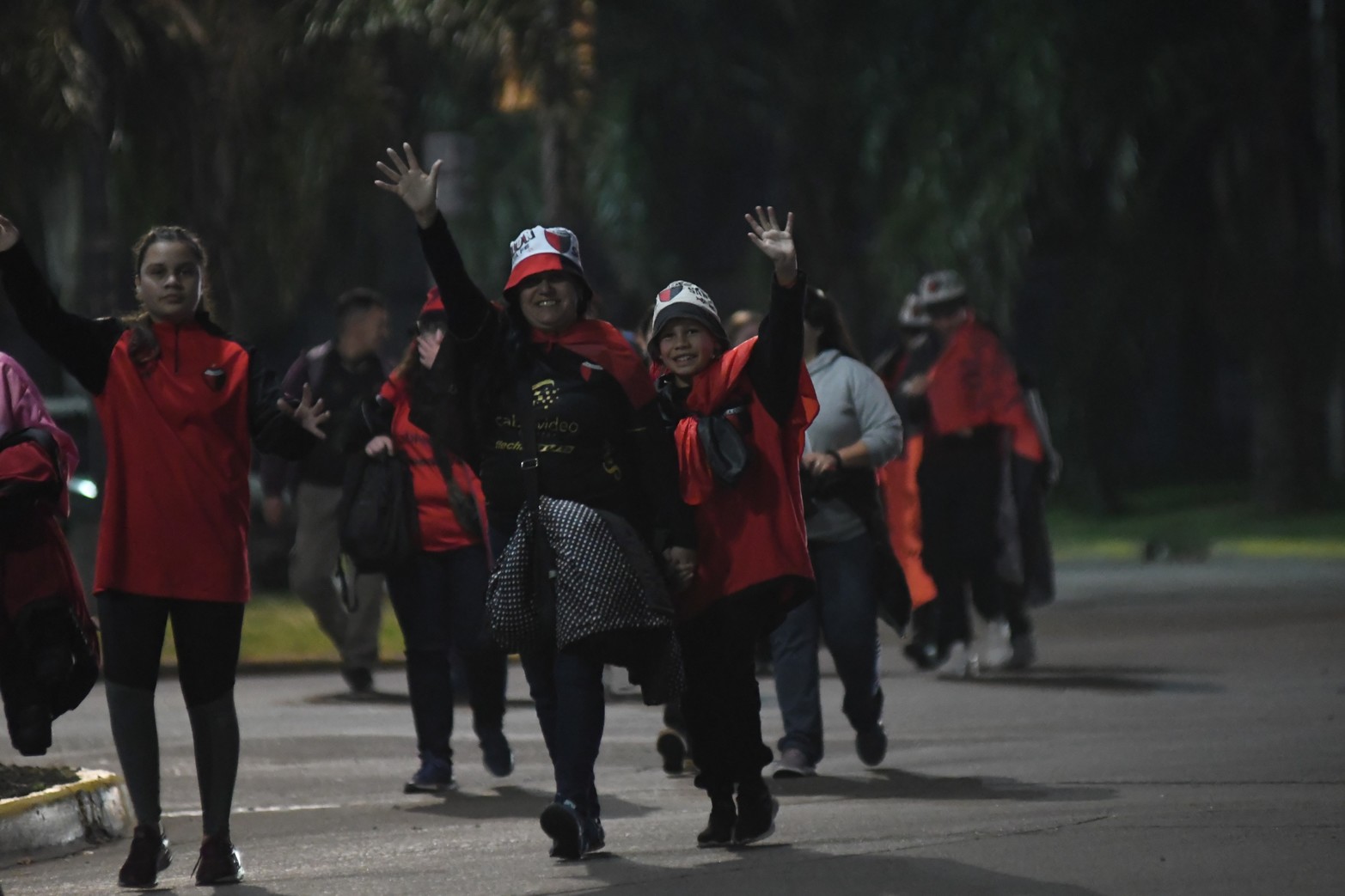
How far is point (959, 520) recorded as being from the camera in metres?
13.7

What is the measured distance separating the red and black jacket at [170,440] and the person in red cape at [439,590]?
A: 2396mm

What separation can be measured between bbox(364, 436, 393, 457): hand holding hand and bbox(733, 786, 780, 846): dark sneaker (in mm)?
2772

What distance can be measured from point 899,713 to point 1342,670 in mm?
2559

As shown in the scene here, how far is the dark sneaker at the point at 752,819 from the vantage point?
7562 millimetres

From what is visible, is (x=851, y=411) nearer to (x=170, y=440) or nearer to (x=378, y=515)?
(x=378, y=515)

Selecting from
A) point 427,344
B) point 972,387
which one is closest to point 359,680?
point 972,387

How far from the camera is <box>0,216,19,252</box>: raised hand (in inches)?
268

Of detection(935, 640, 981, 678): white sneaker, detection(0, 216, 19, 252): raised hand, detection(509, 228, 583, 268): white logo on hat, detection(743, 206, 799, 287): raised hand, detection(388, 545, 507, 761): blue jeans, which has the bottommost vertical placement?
detection(935, 640, 981, 678): white sneaker

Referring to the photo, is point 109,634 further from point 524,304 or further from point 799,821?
point 799,821

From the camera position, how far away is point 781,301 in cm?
735

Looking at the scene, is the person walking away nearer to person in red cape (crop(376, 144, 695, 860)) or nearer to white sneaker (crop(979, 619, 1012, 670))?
white sneaker (crop(979, 619, 1012, 670))

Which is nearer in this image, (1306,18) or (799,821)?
(799,821)

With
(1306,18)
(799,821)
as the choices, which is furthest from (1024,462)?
(1306,18)

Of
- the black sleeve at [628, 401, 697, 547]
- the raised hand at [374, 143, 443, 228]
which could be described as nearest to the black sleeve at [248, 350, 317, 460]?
the raised hand at [374, 143, 443, 228]
